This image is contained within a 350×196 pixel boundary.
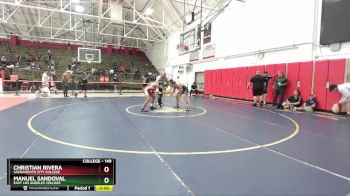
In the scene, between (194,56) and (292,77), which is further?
(194,56)

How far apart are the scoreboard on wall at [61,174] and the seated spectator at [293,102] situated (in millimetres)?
9288

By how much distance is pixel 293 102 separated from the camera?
32.2ft

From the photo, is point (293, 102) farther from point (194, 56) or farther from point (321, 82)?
point (194, 56)

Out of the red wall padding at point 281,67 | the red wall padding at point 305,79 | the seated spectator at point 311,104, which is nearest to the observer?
the seated spectator at point 311,104

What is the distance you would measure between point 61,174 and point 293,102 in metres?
9.89

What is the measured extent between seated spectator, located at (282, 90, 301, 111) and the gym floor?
3154 mm

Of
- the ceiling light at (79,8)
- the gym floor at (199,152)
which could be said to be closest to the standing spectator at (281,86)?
the gym floor at (199,152)

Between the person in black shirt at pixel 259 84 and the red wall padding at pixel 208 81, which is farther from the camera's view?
the red wall padding at pixel 208 81

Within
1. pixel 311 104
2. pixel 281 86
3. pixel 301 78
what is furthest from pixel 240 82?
pixel 311 104

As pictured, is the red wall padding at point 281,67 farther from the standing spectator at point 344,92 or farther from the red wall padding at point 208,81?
the red wall padding at point 208,81

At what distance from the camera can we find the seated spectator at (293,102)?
31.8 ft

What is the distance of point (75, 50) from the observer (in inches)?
1427

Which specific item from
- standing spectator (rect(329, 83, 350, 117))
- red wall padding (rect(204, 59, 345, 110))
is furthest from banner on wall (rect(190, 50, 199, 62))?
standing spectator (rect(329, 83, 350, 117))

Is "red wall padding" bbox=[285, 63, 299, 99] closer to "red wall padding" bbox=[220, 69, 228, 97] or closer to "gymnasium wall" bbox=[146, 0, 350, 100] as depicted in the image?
"gymnasium wall" bbox=[146, 0, 350, 100]
